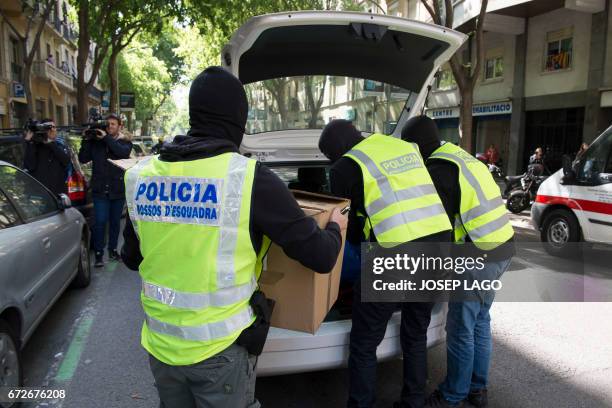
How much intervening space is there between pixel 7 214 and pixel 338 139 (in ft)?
8.12

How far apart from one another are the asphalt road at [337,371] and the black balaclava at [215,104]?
6.83 ft

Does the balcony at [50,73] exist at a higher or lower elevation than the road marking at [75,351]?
higher

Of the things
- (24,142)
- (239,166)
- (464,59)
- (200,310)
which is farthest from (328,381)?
(464,59)

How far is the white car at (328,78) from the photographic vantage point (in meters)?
3.10

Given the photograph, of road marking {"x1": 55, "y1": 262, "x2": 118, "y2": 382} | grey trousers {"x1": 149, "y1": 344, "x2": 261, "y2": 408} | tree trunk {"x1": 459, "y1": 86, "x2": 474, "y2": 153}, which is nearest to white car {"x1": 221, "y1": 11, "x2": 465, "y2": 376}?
grey trousers {"x1": 149, "y1": 344, "x2": 261, "y2": 408}

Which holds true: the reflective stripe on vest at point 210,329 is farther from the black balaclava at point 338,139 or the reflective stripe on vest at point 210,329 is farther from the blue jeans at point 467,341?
the blue jeans at point 467,341

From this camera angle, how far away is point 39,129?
5836mm

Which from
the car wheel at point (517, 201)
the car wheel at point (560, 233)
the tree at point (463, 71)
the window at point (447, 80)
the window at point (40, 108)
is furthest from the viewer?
the window at point (40, 108)

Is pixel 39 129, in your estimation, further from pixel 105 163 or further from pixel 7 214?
pixel 7 214

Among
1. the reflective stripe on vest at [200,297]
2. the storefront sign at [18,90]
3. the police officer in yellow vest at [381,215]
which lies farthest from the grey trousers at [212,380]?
the storefront sign at [18,90]

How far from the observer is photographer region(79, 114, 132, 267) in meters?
5.93

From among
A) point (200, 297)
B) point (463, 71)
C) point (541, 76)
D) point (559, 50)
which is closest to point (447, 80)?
point (541, 76)

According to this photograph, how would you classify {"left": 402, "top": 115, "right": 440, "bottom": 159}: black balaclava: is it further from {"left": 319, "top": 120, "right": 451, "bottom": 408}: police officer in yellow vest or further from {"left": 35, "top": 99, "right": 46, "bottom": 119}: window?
{"left": 35, "top": 99, "right": 46, "bottom": 119}: window

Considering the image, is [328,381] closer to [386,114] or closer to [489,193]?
[489,193]
